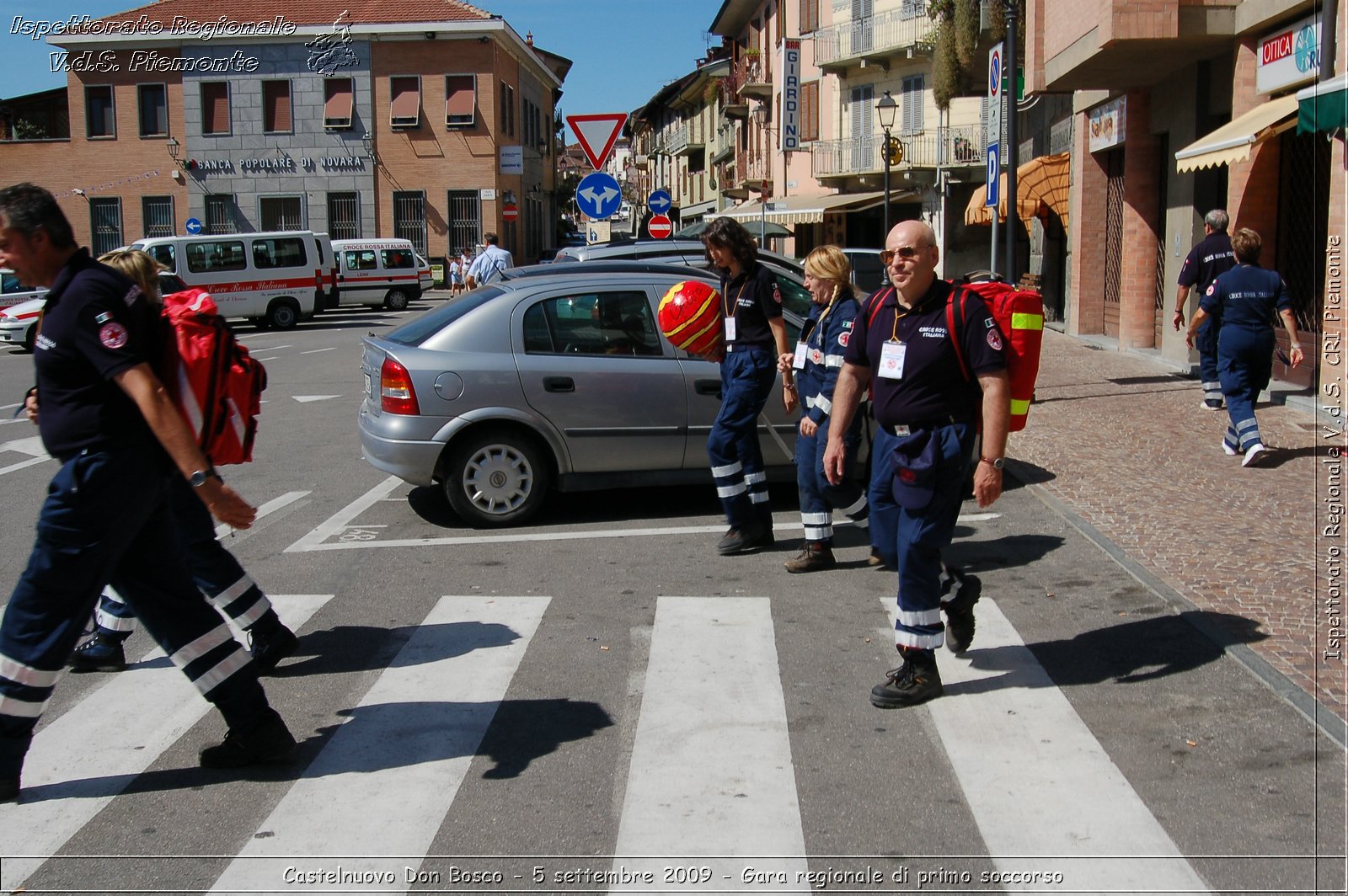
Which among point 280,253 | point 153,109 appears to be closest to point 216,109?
point 153,109

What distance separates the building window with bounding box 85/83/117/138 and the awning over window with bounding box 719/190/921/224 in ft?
78.2

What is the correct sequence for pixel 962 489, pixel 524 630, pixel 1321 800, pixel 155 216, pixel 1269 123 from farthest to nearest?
pixel 155 216 → pixel 1269 123 → pixel 524 630 → pixel 962 489 → pixel 1321 800

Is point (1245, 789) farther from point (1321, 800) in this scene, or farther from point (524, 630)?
point (524, 630)

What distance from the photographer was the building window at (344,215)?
47.8 meters

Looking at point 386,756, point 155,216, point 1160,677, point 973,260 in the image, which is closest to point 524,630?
point 386,756

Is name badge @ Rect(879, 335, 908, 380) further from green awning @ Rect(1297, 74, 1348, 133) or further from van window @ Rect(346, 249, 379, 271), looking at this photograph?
van window @ Rect(346, 249, 379, 271)

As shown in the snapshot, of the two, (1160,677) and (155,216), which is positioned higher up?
(155,216)

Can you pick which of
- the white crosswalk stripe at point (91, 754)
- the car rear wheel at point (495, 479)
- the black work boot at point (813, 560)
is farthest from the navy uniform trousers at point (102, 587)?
the car rear wheel at point (495, 479)

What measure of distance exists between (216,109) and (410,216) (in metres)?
8.07

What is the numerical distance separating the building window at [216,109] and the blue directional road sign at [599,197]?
115ft

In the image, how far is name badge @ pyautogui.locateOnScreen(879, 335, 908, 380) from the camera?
487cm

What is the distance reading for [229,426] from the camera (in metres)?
5.02

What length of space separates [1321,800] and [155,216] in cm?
4964

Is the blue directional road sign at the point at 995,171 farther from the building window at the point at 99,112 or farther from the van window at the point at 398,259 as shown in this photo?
the building window at the point at 99,112
